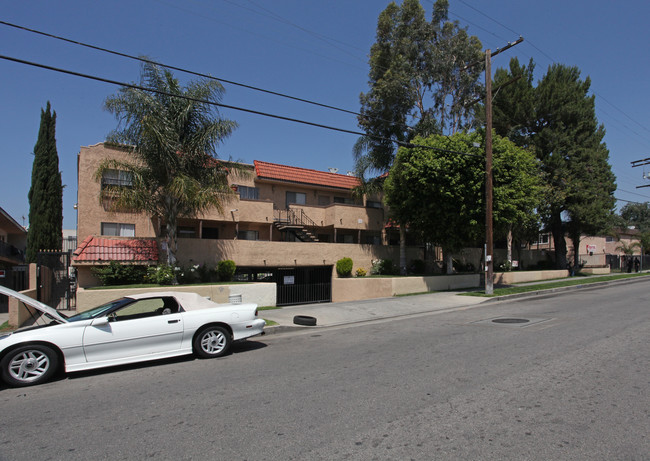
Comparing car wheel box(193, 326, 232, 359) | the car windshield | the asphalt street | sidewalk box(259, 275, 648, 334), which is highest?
the car windshield

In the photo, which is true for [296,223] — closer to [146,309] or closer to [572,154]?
[146,309]

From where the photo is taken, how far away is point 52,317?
653cm

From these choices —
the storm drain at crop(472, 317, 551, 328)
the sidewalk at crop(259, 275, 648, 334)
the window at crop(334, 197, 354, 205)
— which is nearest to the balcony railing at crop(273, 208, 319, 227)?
the window at crop(334, 197, 354, 205)

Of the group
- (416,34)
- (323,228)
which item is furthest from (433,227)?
(416,34)

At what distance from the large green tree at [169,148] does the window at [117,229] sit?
4.25m

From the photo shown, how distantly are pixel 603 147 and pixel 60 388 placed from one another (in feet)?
124

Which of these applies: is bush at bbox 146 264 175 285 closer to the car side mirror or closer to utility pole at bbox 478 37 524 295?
the car side mirror

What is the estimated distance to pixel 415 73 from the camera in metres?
25.2

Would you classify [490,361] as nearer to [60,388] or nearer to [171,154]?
[60,388]

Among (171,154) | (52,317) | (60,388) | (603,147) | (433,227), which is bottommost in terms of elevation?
(60,388)

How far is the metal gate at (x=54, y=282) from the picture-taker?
14445 mm

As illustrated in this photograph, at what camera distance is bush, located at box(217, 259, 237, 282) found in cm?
1850

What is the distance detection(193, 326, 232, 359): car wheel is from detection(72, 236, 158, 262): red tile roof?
408 inches

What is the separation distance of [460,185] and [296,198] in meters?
10.9
